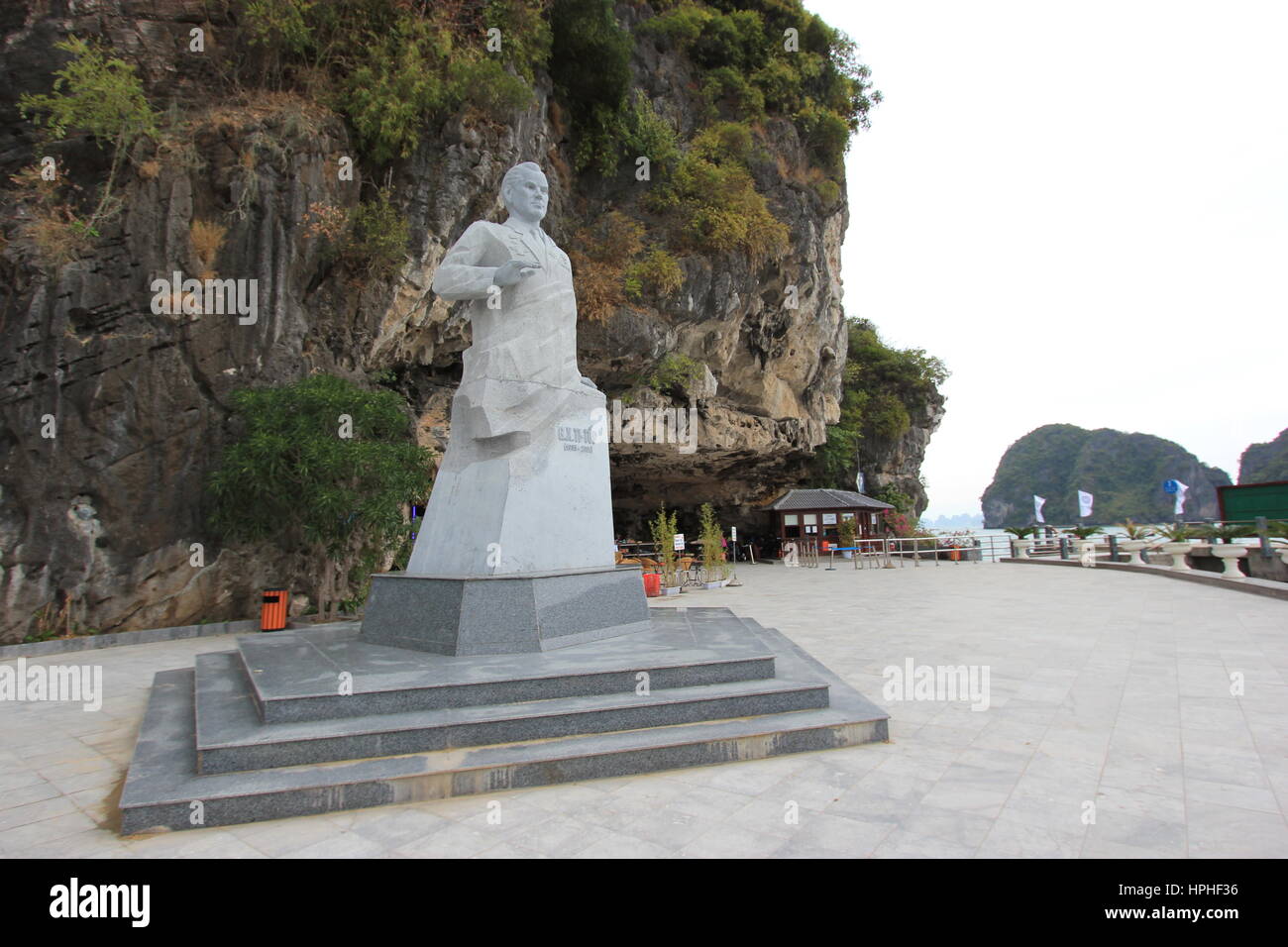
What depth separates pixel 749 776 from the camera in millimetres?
3059

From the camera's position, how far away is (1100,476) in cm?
5466

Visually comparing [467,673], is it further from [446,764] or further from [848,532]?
[848,532]

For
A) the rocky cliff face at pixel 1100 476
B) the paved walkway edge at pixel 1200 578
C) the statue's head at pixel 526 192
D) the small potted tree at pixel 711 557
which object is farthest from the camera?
the rocky cliff face at pixel 1100 476

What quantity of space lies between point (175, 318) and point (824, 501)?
1826 cm

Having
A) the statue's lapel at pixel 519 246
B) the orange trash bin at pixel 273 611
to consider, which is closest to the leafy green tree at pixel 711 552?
the orange trash bin at pixel 273 611

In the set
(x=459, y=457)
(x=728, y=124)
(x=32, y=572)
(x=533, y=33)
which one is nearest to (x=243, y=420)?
Result: (x=32, y=572)

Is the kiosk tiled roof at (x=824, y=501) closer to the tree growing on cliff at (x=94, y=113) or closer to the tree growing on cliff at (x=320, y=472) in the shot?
the tree growing on cliff at (x=320, y=472)

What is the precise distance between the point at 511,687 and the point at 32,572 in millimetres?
7695

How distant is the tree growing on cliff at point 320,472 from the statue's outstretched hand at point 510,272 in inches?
162

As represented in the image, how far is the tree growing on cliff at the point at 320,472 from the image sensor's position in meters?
8.37

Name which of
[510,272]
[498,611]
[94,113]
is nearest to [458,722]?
[498,611]

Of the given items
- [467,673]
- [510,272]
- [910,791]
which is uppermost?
[510,272]

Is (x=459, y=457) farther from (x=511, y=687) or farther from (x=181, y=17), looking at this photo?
(x=181, y=17)

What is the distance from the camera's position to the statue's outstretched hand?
519 cm
